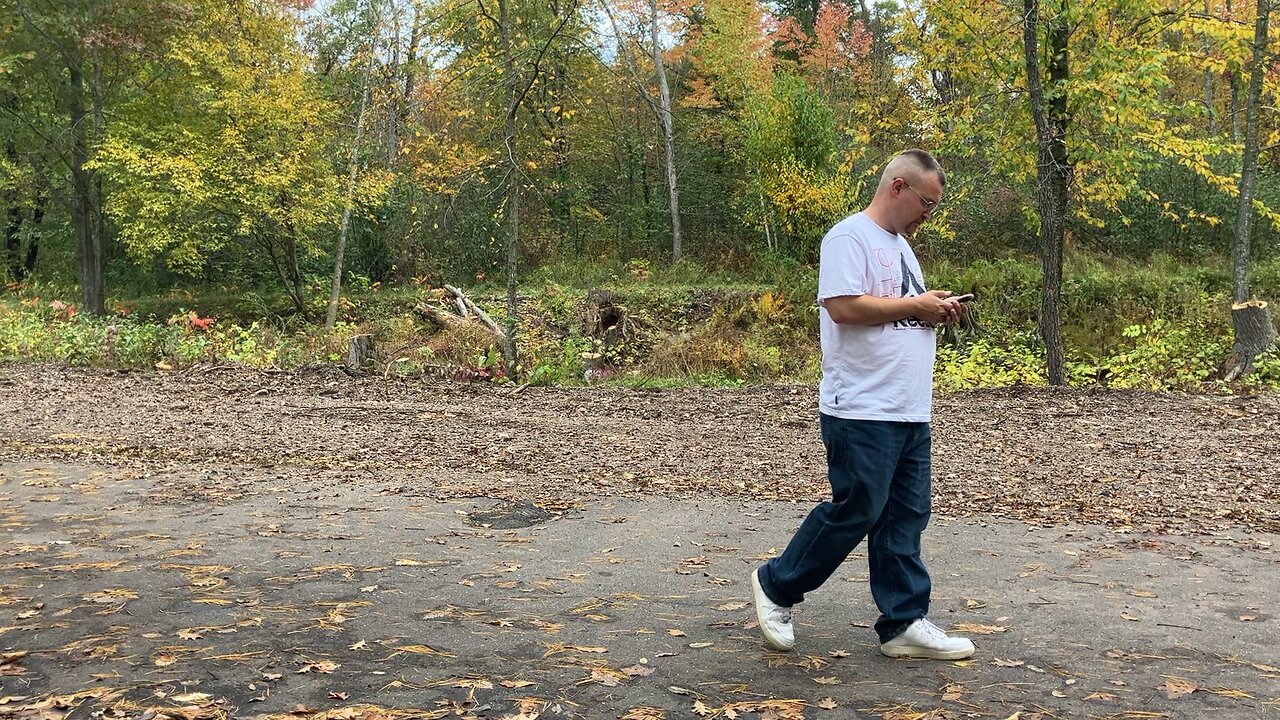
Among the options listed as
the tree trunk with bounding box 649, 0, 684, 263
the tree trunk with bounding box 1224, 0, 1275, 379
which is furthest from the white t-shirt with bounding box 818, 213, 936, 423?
the tree trunk with bounding box 649, 0, 684, 263

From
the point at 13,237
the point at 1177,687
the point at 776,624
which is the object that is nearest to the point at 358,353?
the point at 776,624

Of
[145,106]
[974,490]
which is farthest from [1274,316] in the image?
[145,106]

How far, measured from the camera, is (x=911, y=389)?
118 inches

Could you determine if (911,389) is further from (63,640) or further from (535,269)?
(535,269)

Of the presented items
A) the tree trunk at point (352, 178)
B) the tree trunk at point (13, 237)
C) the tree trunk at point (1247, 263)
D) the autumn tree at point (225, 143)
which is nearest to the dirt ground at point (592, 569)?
the tree trunk at point (1247, 263)

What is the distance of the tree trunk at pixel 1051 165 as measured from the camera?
10.6 m

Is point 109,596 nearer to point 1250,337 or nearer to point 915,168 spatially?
point 915,168

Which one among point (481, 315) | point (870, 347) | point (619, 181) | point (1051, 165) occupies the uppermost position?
point (619, 181)

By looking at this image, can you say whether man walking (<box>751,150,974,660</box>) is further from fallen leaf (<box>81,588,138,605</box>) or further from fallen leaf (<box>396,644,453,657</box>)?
fallen leaf (<box>81,588,138,605</box>)

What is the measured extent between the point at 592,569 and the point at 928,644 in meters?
1.75

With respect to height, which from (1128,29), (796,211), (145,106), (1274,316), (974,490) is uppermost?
(145,106)

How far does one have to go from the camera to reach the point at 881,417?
2967mm

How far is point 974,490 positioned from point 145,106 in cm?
2187

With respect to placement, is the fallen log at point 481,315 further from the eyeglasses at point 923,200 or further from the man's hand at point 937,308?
the man's hand at point 937,308
